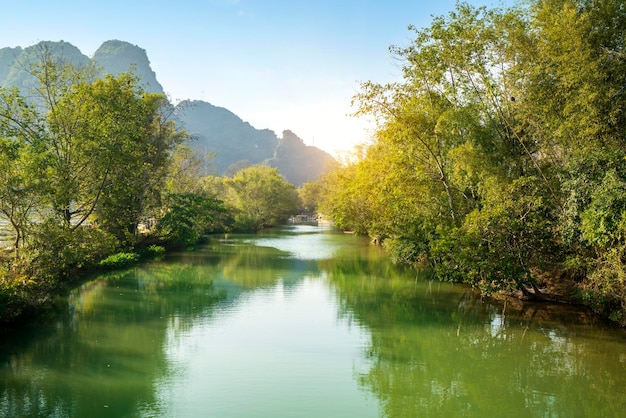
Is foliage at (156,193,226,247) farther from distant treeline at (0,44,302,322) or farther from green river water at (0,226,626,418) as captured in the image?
green river water at (0,226,626,418)

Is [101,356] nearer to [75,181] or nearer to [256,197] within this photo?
[75,181]

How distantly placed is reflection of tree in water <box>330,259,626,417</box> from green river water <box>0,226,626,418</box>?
5 centimetres

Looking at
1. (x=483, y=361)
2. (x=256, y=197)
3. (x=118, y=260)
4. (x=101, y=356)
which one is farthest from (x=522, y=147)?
(x=256, y=197)

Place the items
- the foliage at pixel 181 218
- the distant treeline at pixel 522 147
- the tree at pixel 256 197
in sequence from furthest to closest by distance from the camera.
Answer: the tree at pixel 256 197 < the foliage at pixel 181 218 < the distant treeline at pixel 522 147

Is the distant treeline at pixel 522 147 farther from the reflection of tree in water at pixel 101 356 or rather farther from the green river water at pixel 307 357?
the reflection of tree in water at pixel 101 356

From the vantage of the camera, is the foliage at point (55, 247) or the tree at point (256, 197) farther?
the tree at point (256, 197)

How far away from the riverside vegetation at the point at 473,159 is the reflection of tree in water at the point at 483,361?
142 centimetres

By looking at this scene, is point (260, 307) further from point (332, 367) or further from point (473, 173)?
point (473, 173)

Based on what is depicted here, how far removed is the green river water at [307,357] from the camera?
32.0 ft

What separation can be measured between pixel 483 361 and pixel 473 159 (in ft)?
28.3

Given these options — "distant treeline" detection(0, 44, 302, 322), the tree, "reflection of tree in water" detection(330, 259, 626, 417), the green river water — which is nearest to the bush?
"distant treeline" detection(0, 44, 302, 322)

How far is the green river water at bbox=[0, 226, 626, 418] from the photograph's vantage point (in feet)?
32.0

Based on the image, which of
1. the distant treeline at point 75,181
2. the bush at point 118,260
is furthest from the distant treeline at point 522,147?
the bush at point 118,260

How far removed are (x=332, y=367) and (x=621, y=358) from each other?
7.52 meters
